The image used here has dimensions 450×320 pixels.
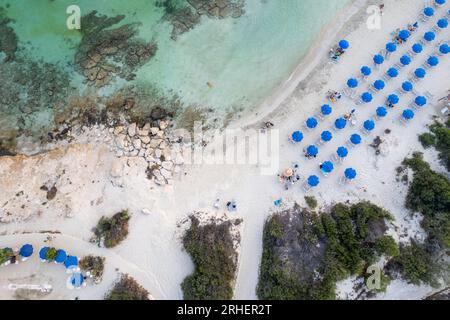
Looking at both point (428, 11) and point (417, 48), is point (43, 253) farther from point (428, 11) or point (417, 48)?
point (428, 11)

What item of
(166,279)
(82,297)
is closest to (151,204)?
(166,279)

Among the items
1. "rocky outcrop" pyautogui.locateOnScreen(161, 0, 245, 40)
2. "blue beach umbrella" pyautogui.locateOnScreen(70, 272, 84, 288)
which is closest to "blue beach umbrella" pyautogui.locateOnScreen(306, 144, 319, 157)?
"rocky outcrop" pyautogui.locateOnScreen(161, 0, 245, 40)

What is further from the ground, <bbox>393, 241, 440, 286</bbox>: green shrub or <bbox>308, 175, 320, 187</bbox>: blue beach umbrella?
<bbox>308, 175, 320, 187</bbox>: blue beach umbrella

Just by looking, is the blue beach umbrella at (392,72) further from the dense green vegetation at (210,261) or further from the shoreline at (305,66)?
the dense green vegetation at (210,261)

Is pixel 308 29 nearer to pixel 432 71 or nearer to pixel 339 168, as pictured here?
pixel 432 71

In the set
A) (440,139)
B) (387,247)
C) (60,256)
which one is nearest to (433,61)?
(440,139)

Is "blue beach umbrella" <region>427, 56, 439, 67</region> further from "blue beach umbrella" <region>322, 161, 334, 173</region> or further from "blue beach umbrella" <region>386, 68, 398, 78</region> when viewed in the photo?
"blue beach umbrella" <region>322, 161, 334, 173</region>
